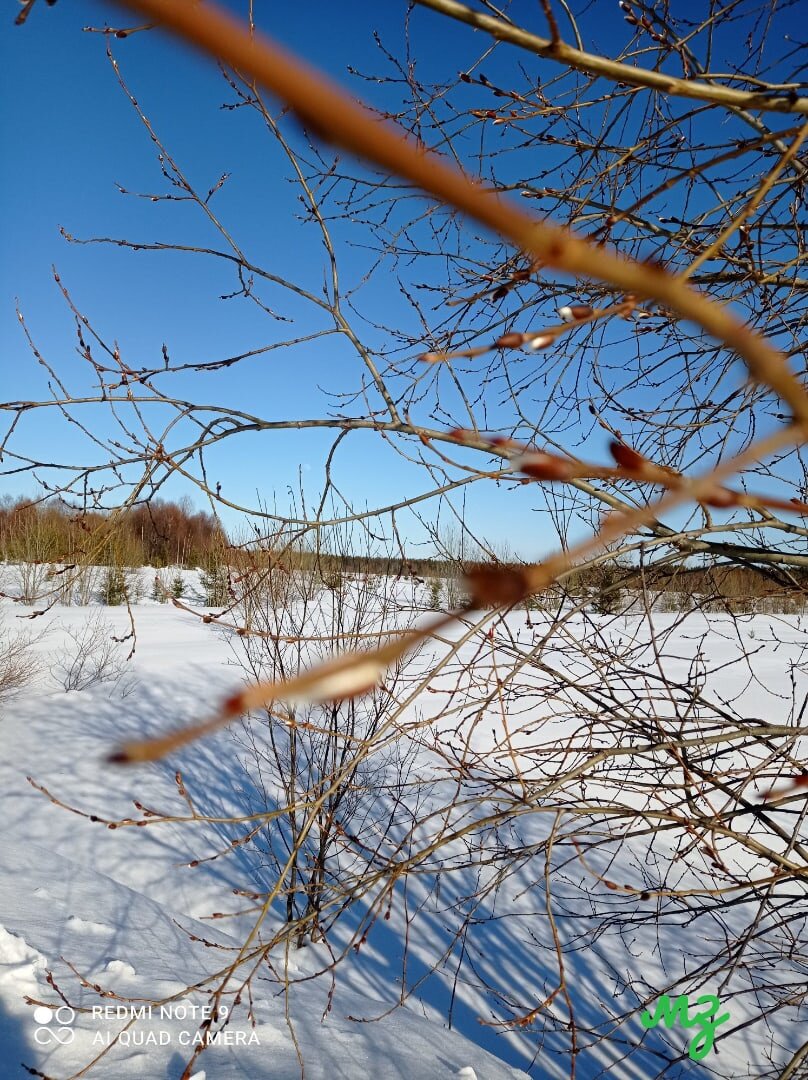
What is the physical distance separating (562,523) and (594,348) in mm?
746

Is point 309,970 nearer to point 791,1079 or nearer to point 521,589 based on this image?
point 791,1079

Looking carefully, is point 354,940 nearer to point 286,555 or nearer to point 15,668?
point 286,555

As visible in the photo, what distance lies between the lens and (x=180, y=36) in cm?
18

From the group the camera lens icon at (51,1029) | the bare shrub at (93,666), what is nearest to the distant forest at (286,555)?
the camera lens icon at (51,1029)

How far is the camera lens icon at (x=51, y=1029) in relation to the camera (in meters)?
2.77

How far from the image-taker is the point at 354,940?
6.02 feet

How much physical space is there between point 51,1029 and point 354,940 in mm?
1968

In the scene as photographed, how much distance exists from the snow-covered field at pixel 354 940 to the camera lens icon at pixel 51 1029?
0.01m

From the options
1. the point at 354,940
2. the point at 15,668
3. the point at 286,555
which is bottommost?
the point at 15,668

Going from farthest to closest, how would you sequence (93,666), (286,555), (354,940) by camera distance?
(93,666) → (286,555) → (354,940)

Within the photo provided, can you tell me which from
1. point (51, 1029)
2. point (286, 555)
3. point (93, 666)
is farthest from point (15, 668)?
point (286, 555)

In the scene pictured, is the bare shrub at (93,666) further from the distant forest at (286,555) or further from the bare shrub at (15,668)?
the distant forest at (286,555)

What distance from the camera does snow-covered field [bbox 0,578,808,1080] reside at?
256 cm

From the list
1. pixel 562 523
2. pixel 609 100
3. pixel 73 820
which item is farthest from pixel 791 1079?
pixel 73 820
